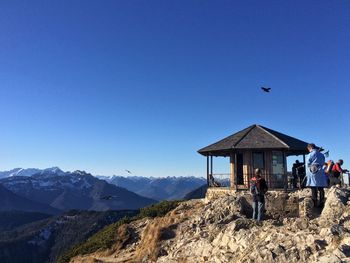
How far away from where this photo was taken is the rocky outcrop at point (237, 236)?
11852 millimetres

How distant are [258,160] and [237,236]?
12671 mm

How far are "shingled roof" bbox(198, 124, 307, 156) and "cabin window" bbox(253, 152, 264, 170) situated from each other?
110 centimetres

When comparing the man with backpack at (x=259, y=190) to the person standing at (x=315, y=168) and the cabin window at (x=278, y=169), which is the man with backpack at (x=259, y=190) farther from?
the cabin window at (x=278, y=169)

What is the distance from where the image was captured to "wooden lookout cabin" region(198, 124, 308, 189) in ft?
84.9

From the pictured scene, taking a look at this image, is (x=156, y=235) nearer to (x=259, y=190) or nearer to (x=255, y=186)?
(x=255, y=186)

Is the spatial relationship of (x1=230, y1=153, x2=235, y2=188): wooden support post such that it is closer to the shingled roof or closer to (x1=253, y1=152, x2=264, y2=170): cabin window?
the shingled roof

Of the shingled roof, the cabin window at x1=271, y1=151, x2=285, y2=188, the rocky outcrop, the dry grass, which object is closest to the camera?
the rocky outcrop

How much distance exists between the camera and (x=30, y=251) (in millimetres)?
131500

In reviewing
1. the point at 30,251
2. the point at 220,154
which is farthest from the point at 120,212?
the point at 220,154

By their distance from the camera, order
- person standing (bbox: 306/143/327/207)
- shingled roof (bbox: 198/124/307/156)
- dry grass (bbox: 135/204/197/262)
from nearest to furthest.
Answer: person standing (bbox: 306/143/327/207) → dry grass (bbox: 135/204/197/262) → shingled roof (bbox: 198/124/307/156)

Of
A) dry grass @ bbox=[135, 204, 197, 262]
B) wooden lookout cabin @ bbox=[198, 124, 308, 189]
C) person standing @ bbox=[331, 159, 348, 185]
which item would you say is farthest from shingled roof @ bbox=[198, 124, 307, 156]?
dry grass @ bbox=[135, 204, 197, 262]

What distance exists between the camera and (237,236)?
1503 cm

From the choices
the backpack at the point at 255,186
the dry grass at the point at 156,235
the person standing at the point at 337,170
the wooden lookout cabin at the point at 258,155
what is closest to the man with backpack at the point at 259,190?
the backpack at the point at 255,186

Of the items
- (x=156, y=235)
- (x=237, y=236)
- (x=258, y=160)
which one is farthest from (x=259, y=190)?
(x=258, y=160)
